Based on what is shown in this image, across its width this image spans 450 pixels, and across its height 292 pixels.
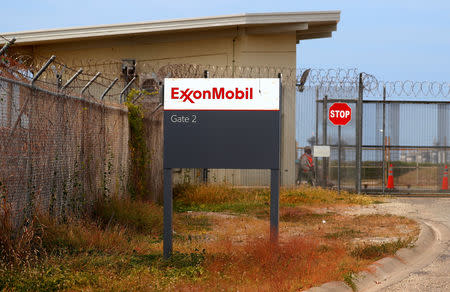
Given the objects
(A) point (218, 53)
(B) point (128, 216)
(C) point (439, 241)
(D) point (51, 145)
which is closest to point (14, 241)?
(D) point (51, 145)

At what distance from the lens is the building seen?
18.7m

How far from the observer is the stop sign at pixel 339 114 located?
18500 millimetres

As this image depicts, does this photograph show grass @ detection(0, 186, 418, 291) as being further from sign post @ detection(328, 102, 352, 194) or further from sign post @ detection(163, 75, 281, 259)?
sign post @ detection(328, 102, 352, 194)

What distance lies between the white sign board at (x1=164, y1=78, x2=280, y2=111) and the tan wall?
10235mm

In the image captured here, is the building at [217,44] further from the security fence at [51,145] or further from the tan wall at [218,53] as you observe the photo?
the security fence at [51,145]

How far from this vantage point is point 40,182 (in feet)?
27.3

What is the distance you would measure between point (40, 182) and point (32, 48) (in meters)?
15.2

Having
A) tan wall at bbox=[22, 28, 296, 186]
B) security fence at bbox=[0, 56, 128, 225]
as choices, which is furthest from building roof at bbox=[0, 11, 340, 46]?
security fence at bbox=[0, 56, 128, 225]

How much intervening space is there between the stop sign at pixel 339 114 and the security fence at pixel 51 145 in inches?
327

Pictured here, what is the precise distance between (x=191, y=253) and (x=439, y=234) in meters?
5.57

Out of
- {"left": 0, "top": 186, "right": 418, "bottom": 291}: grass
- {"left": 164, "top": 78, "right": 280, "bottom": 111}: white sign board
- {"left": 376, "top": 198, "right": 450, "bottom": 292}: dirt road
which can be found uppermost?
{"left": 164, "top": 78, "right": 280, "bottom": 111}: white sign board

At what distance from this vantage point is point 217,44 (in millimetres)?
19891

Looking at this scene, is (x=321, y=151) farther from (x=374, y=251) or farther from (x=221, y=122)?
(x=221, y=122)

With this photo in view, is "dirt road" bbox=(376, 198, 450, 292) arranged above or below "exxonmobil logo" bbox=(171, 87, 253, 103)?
below
